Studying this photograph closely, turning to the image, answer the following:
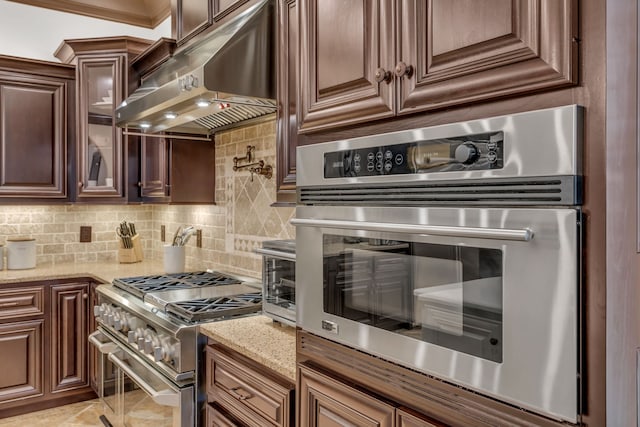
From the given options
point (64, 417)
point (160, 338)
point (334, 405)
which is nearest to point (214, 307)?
point (160, 338)

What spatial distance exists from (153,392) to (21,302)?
5.34 feet

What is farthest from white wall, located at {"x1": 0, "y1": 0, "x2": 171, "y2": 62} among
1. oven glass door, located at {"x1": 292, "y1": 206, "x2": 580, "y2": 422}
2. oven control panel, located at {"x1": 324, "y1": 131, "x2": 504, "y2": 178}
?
oven glass door, located at {"x1": 292, "y1": 206, "x2": 580, "y2": 422}

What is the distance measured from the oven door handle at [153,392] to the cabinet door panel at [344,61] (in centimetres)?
129

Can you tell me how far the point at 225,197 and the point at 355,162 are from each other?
6.87 feet

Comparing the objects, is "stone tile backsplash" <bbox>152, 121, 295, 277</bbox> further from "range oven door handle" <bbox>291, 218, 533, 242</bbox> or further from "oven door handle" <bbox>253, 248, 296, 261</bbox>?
"range oven door handle" <bbox>291, 218, 533, 242</bbox>

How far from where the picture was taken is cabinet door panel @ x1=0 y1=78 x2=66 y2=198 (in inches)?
132

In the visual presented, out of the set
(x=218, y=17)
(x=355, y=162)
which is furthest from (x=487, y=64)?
(x=218, y=17)

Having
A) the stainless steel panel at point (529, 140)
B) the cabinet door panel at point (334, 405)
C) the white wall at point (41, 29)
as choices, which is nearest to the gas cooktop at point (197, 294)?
the cabinet door panel at point (334, 405)

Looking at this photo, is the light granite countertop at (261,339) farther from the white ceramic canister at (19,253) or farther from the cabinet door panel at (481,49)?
the white ceramic canister at (19,253)

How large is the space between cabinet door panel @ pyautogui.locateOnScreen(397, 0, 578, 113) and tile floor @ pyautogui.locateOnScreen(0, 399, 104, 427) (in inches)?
122

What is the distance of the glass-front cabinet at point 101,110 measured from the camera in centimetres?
342

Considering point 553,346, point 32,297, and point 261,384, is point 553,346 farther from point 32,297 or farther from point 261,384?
point 32,297

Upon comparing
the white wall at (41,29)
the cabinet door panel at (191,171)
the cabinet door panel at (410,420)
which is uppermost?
the white wall at (41,29)

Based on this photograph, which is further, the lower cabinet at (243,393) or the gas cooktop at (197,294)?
the gas cooktop at (197,294)
